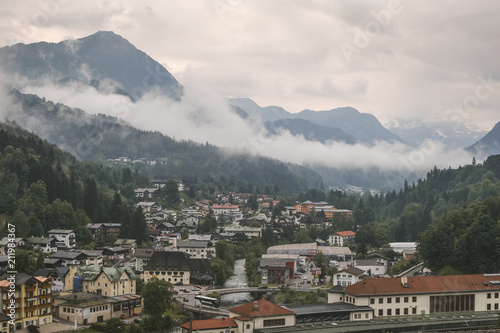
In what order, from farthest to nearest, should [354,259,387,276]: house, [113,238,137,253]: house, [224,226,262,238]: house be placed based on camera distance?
1. [224,226,262,238]: house
2. [113,238,137,253]: house
3. [354,259,387,276]: house

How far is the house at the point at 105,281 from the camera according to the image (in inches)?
1722

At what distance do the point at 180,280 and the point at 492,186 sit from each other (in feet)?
176

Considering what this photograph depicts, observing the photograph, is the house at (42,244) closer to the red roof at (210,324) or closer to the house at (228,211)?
the red roof at (210,324)

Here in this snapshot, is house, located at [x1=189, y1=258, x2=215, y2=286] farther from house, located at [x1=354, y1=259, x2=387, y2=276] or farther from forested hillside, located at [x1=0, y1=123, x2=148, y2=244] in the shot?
forested hillside, located at [x1=0, y1=123, x2=148, y2=244]

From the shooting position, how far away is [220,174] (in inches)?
6649

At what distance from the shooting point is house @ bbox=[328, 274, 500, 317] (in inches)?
1442

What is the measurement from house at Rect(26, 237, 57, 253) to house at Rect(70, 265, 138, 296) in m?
12.6

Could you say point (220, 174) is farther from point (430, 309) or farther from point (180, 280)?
point (430, 309)

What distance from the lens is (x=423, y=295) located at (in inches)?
1475

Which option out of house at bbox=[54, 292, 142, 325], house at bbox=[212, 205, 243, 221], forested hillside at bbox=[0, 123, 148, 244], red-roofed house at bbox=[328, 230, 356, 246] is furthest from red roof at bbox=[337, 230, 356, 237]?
house at bbox=[54, 292, 142, 325]

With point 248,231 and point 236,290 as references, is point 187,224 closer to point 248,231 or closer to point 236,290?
point 248,231

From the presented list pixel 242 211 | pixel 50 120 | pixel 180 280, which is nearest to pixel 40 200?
pixel 180 280

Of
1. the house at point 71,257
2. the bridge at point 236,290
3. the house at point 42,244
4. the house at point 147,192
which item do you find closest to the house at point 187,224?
the house at point 147,192

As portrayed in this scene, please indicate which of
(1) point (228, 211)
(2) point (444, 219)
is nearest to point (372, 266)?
(2) point (444, 219)
